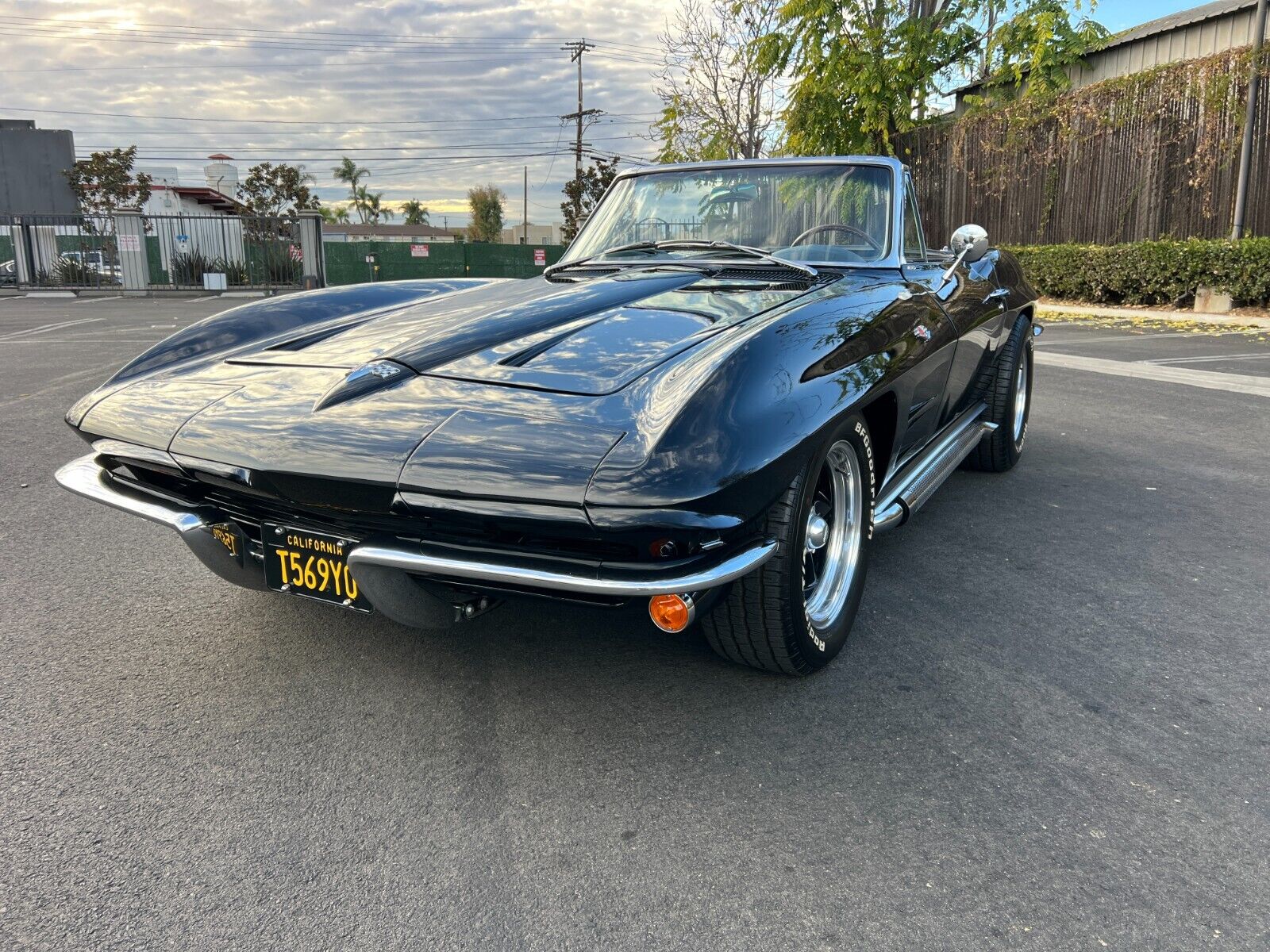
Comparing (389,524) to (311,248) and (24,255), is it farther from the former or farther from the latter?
(24,255)

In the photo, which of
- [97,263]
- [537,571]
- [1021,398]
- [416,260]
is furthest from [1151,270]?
[97,263]

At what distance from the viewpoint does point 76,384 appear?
7.69m

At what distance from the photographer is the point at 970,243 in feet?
12.4

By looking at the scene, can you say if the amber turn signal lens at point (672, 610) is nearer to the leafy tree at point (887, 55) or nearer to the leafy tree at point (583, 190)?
the leafy tree at point (887, 55)

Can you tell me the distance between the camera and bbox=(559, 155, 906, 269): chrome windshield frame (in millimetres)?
3375

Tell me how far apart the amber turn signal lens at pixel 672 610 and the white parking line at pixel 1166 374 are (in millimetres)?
6544

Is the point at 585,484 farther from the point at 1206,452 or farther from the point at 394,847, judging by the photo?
the point at 1206,452

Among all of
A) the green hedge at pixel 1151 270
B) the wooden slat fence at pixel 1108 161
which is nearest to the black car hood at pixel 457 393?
the green hedge at pixel 1151 270

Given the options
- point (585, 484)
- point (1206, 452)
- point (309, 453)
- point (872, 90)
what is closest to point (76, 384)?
point (309, 453)

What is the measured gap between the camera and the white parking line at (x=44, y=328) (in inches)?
486

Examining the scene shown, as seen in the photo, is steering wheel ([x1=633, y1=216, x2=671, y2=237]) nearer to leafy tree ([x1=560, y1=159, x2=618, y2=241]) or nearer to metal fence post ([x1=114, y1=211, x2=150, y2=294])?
metal fence post ([x1=114, y1=211, x2=150, y2=294])

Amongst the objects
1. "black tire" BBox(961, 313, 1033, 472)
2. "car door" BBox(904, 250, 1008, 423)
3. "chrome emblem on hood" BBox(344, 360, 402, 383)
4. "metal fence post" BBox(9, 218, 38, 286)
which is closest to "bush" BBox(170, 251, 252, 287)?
"metal fence post" BBox(9, 218, 38, 286)

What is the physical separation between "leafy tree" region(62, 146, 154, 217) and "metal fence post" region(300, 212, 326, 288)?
59.8 ft

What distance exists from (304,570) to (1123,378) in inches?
293
